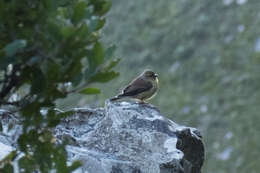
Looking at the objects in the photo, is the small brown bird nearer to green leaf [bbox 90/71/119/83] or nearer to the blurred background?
the blurred background

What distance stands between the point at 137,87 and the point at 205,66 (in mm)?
8086

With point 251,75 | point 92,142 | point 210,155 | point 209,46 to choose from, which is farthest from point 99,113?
point 209,46

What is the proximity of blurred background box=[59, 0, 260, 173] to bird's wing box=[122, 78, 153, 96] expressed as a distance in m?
4.67

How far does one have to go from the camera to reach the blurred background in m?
14.1

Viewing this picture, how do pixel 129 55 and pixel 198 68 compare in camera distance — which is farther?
pixel 129 55

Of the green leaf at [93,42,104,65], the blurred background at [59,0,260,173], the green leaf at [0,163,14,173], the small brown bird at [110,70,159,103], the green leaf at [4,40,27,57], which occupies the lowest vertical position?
the green leaf at [0,163,14,173]

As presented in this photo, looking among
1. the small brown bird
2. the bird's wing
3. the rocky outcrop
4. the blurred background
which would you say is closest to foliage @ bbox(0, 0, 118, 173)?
the rocky outcrop

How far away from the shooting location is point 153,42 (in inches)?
753

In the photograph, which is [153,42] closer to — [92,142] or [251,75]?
[251,75]

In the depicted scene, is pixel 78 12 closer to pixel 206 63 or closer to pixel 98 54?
pixel 98 54

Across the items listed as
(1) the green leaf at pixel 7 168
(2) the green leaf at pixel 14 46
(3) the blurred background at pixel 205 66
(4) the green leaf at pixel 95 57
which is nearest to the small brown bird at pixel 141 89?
(3) the blurred background at pixel 205 66

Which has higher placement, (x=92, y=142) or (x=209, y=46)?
(x=209, y=46)

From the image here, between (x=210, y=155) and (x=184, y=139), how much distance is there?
307 inches

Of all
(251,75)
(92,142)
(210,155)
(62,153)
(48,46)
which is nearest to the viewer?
(48,46)
